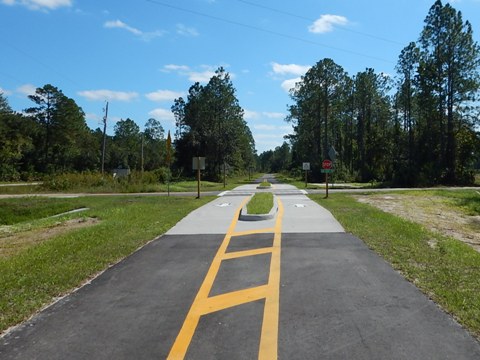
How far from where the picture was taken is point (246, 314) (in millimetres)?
4805

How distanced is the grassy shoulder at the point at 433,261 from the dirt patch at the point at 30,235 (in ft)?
25.2

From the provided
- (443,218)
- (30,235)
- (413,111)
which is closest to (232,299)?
(30,235)

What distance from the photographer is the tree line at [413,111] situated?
39.5m

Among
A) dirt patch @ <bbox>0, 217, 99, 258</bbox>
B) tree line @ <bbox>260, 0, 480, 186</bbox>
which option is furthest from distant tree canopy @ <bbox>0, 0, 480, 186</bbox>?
dirt patch @ <bbox>0, 217, 99, 258</bbox>

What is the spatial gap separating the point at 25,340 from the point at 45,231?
8.89 m

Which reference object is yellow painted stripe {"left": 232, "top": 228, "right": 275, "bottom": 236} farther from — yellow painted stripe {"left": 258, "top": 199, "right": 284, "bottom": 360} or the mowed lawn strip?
yellow painted stripe {"left": 258, "top": 199, "right": 284, "bottom": 360}

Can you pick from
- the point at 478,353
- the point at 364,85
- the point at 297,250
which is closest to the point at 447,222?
the point at 297,250

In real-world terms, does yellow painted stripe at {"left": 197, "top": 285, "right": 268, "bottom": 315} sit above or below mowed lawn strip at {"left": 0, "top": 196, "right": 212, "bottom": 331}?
above

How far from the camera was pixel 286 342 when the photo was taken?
4027mm

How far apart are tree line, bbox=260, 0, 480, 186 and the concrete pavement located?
35.6 meters

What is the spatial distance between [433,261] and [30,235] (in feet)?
33.2

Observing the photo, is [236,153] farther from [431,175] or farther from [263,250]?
[263,250]

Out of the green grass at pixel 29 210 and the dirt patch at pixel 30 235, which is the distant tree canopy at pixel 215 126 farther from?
the dirt patch at pixel 30 235

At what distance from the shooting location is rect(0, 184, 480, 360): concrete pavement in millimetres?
3887
